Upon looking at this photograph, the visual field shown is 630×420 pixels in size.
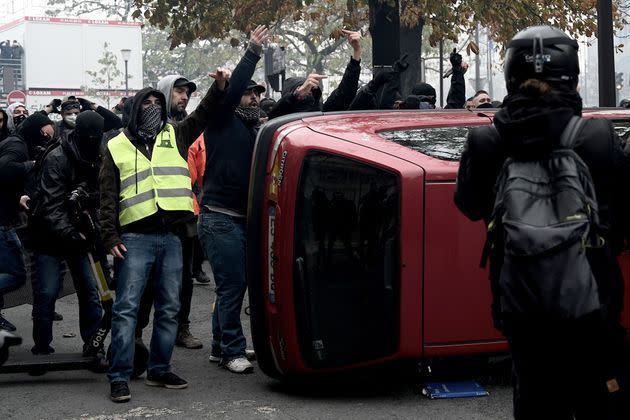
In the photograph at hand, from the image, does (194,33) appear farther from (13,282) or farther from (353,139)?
(353,139)

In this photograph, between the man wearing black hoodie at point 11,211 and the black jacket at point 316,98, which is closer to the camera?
the black jacket at point 316,98

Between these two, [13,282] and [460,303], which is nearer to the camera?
[460,303]

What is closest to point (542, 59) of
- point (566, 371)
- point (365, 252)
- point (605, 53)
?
point (566, 371)

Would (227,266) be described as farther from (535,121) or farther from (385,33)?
(385,33)

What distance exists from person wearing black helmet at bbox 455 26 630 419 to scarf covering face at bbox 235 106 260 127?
3.76 metres

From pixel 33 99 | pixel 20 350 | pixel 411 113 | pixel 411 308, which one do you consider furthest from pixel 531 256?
pixel 33 99

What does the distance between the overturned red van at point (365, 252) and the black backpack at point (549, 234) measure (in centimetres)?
237

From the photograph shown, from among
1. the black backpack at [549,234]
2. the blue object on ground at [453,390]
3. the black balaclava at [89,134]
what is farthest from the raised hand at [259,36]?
the black backpack at [549,234]

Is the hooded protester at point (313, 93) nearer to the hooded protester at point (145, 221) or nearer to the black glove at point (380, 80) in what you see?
the black glove at point (380, 80)

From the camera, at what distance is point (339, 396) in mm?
6488

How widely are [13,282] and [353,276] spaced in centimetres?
328

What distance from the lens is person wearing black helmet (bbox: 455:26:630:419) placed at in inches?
136

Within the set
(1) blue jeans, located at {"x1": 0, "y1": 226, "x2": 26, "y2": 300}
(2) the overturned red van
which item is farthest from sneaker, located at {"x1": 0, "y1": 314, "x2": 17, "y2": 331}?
(2) the overturned red van

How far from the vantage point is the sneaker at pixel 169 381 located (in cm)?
691
